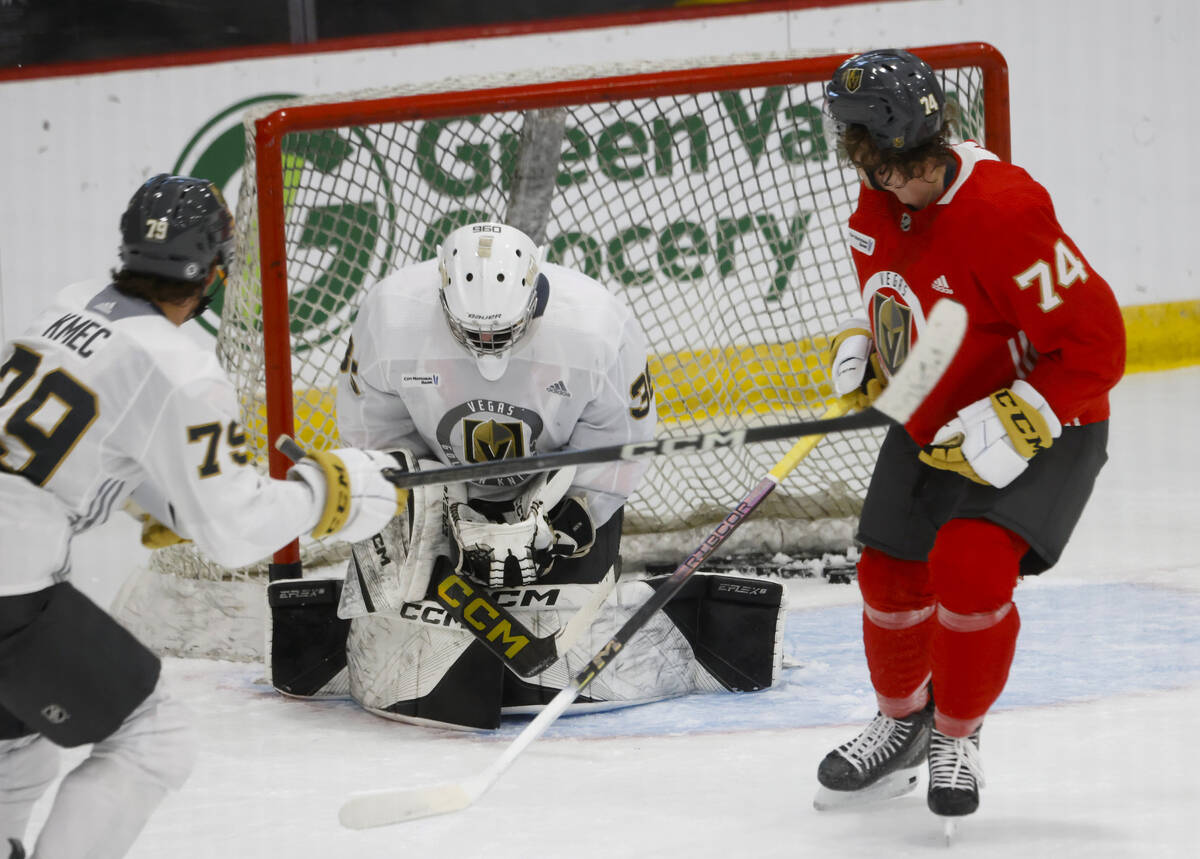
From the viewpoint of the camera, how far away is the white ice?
6.82 ft

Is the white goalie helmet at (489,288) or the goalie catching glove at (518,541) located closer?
the white goalie helmet at (489,288)

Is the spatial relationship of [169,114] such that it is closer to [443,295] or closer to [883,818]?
[443,295]

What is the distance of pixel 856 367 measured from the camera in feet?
7.44

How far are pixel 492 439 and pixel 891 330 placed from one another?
0.81m

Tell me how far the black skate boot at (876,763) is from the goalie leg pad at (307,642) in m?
1.03

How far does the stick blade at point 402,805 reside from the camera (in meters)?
1.95

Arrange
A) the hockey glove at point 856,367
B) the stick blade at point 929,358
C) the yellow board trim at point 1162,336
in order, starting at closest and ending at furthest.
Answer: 1. the stick blade at point 929,358
2. the hockey glove at point 856,367
3. the yellow board trim at point 1162,336

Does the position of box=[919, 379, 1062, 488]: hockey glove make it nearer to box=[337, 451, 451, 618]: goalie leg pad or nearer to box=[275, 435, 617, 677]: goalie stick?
box=[275, 435, 617, 677]: goalie stick

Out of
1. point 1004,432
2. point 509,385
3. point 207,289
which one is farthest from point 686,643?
point 207,289

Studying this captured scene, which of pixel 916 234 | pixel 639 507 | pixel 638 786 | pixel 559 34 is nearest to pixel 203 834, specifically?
pixel 638 786

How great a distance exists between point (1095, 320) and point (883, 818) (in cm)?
78

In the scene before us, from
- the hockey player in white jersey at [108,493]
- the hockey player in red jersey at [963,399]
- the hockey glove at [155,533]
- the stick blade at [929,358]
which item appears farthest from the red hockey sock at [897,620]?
the hockey glove at [155,533]

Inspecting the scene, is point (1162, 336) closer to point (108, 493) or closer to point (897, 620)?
point (897, 620)

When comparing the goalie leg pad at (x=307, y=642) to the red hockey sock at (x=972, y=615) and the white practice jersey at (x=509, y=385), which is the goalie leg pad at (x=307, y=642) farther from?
the red hockey sock at (x=972, y=615)
